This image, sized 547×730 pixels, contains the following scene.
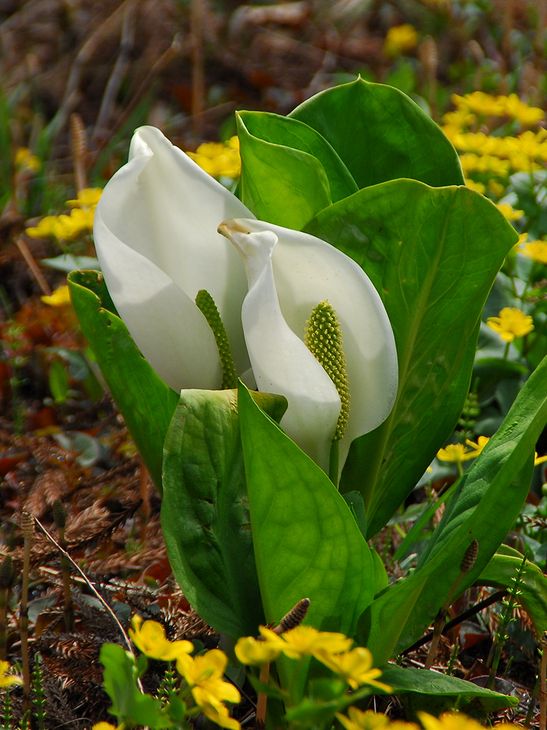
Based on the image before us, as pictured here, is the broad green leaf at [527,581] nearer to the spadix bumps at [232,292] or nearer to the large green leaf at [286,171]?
the spadix bumps at [232,292]

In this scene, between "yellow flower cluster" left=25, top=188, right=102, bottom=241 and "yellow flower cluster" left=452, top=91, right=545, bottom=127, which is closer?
"yellow flower cluster" left=25, top=188, right=102, bottom=241

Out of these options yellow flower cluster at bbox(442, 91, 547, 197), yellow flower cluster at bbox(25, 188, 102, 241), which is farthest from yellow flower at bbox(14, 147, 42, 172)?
yellow flower cluster at bbox(442, 91, 547, 197)

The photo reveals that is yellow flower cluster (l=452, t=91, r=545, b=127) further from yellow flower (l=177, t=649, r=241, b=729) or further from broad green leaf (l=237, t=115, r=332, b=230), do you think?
yellow flower (l=177, t=649, r=241, b=729)

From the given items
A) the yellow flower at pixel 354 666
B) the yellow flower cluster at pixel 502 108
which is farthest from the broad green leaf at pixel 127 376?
the yellow flower cluster at pixel 502 108

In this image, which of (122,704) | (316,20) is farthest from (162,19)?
(122,704)

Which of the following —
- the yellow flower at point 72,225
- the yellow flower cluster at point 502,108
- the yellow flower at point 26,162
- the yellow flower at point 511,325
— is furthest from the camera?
the yellow flower at point 26,162

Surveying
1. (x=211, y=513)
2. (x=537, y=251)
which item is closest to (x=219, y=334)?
(x=211, y=513)
